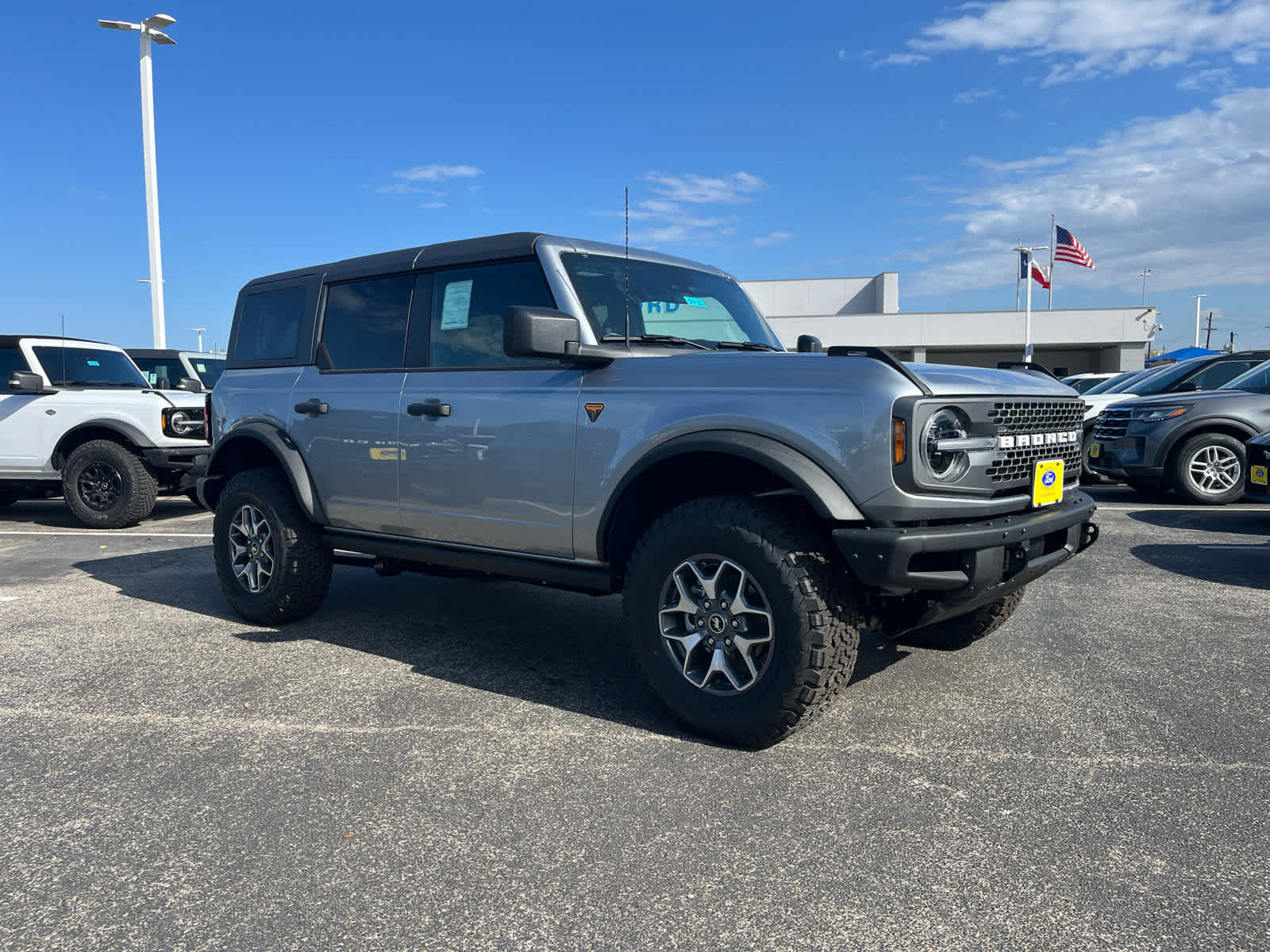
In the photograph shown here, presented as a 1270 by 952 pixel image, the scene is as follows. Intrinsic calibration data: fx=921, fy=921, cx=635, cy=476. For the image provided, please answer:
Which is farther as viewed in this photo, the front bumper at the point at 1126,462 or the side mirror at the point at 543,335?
the front bumper at the point at 1126,462

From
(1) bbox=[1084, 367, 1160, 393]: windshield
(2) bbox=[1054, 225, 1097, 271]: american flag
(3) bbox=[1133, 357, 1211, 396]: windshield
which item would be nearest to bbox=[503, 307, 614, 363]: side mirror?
(3) bbox=[1133, 357, 1211, 396]: windshield

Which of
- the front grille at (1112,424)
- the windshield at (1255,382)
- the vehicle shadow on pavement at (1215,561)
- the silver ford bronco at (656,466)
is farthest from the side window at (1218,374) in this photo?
the silver ford bronco at (656,466)

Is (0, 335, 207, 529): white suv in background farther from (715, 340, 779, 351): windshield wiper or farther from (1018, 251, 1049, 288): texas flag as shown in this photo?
(1018, 251, 1049, 288): texas flag

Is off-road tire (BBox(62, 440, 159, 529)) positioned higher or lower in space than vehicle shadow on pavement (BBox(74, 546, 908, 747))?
higher

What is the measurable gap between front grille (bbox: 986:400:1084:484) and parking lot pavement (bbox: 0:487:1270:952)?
3.24ft

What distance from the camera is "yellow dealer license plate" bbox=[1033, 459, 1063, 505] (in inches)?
138

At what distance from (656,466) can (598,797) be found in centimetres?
127

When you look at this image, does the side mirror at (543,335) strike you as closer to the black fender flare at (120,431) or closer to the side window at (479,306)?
the side window at (479,306)

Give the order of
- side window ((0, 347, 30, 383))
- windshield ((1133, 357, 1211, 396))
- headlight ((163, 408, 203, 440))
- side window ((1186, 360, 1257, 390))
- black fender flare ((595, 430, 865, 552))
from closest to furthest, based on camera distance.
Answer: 1. black fender flare ((595, 430, 865, 552))
2. headlight ((163, 408, 203, 440))
3. side window ((0, 347, 30, 383))
4. side window ((1186, 360, 1257, 390))
5. windshield ((1133, 357, 1211, 396))

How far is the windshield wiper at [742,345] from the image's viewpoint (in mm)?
4312

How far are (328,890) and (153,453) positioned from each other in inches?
328

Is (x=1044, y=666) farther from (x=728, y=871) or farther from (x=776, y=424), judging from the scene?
(x=728, y=871)

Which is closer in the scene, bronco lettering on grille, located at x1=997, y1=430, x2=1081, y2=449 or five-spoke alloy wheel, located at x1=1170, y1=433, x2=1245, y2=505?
bronco lettering on grille, located at x1=997, y1=430, x2=1081, y2=449

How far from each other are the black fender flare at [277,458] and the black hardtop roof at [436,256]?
3.06ft
